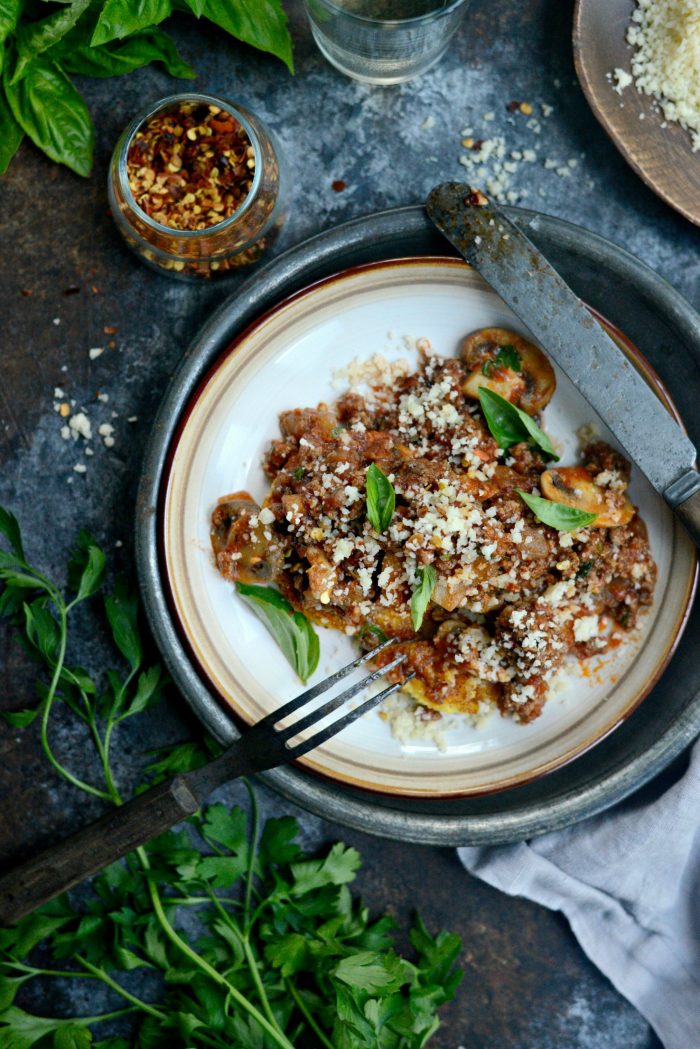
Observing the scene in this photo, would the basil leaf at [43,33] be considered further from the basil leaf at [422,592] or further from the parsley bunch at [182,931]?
the basil leaf at [422,592]

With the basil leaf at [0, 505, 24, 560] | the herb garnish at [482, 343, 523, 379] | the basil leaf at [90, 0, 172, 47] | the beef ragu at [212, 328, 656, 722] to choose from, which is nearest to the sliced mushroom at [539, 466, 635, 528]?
the beef ragu at [212, 328, 656, 722]

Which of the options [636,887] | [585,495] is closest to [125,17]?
[585,495]

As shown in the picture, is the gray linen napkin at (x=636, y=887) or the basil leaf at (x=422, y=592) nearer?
the basil leaf at (x=422, y=592)

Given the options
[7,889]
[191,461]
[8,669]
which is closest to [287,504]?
[191,461]

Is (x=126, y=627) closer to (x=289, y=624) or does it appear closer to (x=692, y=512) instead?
(x=289, y=624)

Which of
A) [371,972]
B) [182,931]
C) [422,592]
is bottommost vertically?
[182,931]

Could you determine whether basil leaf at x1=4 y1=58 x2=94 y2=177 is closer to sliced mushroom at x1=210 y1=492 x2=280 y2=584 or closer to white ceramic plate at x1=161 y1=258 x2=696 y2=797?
white ceramic plate at x1=161 y1=258 x2=696 y2=797

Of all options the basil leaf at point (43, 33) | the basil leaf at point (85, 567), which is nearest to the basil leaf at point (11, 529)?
the basil leaf at point (85, 567)

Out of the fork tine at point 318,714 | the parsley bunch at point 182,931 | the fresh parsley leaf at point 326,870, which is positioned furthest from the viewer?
the fresh parsley leaf at point 326,870
